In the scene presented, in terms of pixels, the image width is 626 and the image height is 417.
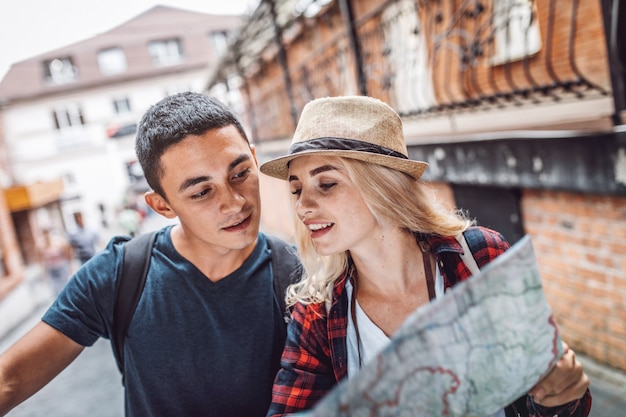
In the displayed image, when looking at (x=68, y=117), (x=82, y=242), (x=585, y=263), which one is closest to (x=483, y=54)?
(x=585, y=263)

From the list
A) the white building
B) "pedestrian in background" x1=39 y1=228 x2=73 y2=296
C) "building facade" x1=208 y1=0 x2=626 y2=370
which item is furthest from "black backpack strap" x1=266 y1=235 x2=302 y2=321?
the white building

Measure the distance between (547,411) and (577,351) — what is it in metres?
2.72

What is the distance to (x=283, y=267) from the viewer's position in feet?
5.92

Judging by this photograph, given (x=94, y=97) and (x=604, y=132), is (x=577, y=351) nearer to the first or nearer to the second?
(x=604, y=132)

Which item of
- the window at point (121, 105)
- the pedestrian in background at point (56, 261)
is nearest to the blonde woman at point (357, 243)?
the pedestrian in background at point (56, 261)

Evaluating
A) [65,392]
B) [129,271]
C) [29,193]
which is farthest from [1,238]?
[129,271]

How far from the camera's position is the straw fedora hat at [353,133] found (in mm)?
1430

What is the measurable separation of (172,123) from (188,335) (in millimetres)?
775

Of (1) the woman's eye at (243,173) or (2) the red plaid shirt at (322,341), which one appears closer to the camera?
(2) the red plaid shirt at (322,341)

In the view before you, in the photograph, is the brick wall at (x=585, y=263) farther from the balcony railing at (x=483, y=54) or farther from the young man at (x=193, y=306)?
the young man at (x=193, y=306)

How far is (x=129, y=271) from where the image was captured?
1.72 metres

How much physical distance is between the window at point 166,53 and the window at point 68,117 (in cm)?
582

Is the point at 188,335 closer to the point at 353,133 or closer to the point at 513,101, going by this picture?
the point at 353,133

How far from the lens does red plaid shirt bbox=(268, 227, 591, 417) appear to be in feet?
4.58
